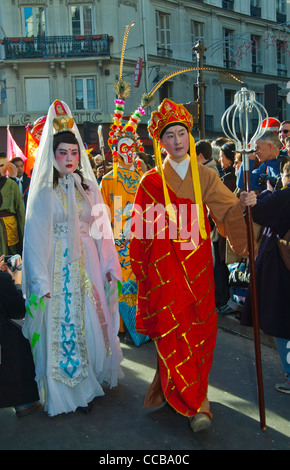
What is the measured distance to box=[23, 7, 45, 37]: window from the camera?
21.3 metres

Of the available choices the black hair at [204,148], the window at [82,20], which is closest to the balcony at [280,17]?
the window at [82,20]

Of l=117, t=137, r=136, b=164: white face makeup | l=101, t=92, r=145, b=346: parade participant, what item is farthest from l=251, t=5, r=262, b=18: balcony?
l=117, t=137, r=136, b=164: white face makeup

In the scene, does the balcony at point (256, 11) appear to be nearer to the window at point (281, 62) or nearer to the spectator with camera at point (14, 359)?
the window at point (281, 62)

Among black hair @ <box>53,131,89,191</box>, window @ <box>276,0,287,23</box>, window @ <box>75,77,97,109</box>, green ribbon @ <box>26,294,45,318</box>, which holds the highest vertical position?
window @ <box>276,0,287,23</box>

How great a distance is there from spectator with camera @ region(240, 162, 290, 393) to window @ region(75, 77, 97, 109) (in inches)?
755

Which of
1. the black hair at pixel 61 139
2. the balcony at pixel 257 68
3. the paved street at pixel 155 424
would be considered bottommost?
the paved street at pixel 155 424

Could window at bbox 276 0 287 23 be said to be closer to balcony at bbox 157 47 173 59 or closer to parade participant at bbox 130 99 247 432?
balcony at bbox 157 47 173 59

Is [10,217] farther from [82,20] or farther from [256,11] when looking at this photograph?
[256,11]

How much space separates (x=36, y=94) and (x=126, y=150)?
1751cm

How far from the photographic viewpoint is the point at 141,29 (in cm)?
2197

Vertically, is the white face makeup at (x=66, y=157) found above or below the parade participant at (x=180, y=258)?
above

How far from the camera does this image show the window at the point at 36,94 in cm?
2156

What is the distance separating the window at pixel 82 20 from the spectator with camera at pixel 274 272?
2030 centimetres

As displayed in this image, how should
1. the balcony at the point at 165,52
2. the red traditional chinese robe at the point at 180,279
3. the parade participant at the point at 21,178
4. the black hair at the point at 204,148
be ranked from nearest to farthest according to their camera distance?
Answer: the red traditional chinese robe at the point at 180,279
the black hair at the point at 204,148
the parade participant at the point at 21,178
the balcony at the point at 165,52
